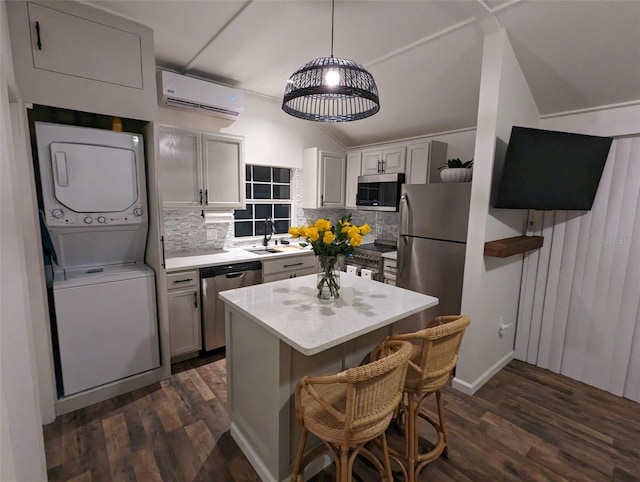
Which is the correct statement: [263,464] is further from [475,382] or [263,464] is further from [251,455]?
[475,382]

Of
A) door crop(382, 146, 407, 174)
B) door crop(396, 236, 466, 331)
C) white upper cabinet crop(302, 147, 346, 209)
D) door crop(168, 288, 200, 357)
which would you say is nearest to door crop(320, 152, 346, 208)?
white upper cabinet crop(302, 147, 346, 209)

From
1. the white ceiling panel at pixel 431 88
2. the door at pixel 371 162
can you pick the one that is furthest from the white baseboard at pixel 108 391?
the white ceiling panel at pixel 431 88

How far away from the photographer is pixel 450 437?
6.55 feet

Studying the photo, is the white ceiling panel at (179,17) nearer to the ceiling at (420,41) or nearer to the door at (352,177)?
the ceiling at (420,41)

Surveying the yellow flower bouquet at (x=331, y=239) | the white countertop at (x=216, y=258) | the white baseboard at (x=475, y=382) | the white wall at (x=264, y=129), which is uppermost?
the white wall at (x=264, y=129)

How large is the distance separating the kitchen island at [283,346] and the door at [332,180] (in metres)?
2.29

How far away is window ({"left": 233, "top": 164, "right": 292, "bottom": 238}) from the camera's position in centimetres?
382

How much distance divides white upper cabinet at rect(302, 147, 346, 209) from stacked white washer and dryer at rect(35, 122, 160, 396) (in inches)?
84.7

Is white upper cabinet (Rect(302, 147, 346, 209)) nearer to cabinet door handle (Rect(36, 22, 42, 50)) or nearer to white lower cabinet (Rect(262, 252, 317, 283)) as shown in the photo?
white lower cabinet (Rect(262, 252, 317, 283))

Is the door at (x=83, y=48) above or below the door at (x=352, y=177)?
above

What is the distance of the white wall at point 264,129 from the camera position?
10.6 ft

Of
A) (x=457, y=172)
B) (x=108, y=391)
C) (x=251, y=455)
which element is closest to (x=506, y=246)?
(x=457, y=172)

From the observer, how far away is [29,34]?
1.83 meters

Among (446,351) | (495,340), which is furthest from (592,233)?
(446,351)
